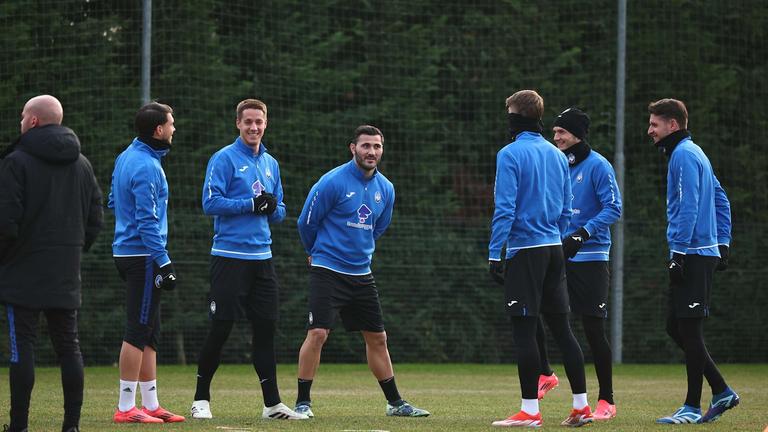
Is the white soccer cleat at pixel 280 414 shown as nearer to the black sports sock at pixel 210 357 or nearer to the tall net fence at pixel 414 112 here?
the black sports sock at pixel 210 357

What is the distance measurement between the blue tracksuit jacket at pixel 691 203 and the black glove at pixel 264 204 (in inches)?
95.9

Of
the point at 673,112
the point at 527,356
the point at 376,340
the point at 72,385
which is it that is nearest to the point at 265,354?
the point at 376,340

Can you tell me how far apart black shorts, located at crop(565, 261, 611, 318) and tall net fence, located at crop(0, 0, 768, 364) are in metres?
6.70

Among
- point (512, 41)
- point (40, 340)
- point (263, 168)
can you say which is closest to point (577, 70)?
point (512, 41)

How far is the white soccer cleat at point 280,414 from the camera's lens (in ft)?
24.8

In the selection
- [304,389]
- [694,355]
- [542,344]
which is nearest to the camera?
[694,355]

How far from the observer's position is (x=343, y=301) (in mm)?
7773

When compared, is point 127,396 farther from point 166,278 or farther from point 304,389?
point 304,389

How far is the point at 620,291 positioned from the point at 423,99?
351 cm

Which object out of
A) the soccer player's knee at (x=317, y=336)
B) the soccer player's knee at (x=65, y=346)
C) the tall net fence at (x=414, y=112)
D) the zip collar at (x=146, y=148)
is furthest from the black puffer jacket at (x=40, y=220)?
the tall net fence at (x=414, y=112)

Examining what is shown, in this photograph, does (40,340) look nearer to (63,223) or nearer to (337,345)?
(337,345)

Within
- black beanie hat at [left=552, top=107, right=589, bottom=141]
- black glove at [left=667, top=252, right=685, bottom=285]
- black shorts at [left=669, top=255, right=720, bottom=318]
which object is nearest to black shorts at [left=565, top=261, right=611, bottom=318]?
black shorts at [left=669, top=255, right=720, bottom=318]

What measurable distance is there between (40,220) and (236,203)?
181 cm

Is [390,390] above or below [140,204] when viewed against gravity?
below
